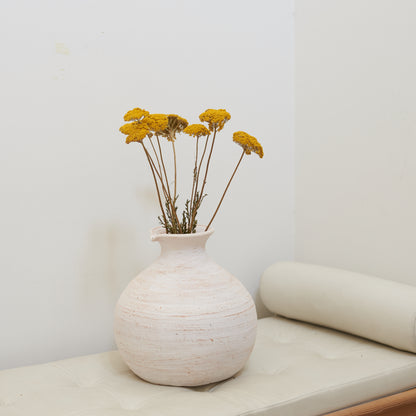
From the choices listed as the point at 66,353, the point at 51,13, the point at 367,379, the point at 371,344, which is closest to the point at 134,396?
the point at 66,353

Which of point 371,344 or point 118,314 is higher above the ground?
point 118,314

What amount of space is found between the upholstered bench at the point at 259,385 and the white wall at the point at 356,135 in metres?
0.24

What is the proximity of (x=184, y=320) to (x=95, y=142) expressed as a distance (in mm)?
674

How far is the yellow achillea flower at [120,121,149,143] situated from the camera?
1.39m

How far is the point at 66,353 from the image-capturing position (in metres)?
1.69

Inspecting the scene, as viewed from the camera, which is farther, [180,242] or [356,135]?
[356,135]

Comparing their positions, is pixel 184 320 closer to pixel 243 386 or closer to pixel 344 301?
pixel 243 386

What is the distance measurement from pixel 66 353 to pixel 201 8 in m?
1.24

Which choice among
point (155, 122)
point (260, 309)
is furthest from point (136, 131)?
point (260, 309)

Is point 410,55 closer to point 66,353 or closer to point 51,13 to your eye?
point 51,13

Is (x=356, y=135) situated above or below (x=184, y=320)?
above

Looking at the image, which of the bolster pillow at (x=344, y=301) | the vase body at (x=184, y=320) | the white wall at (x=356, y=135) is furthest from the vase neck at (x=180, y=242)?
the white wall at (x=356, y=135)

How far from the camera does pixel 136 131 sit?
1.40 meters

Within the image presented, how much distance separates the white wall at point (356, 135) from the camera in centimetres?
175
